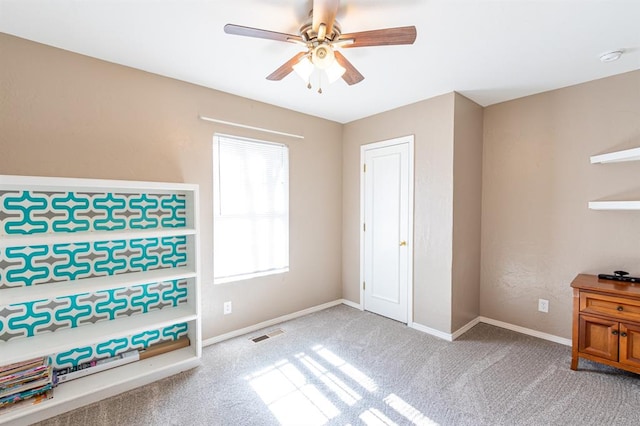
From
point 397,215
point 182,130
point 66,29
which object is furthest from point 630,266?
point 66,29

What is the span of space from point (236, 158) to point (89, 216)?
1.33 m

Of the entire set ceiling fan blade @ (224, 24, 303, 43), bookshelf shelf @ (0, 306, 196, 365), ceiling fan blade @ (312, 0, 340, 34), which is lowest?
bookshelf shelf @ (0, 306, 196, 365)

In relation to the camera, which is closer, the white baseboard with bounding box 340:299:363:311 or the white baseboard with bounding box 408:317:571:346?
the white baseboard with bounding box 408:317:571:346

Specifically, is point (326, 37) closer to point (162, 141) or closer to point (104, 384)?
point (162, 141)

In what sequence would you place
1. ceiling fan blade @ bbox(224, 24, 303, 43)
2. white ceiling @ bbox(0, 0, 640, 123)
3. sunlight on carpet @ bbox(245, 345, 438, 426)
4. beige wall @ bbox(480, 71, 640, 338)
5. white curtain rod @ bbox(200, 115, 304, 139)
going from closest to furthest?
ceiling fan blade @ bbox(224, 24, 303, 43) → white ceiling @ bbox(0, 0, 640, 123) → sunlight on carpet @ bbox(245, 345, 438, 426) → beige wall @ bbox(480, 71, 640, 338) → white curtain rod @ bbox(200, 115, 304, 139)

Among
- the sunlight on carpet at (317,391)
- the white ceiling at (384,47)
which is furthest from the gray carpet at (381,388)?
the white ceiling at (384,47)

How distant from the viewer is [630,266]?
2.50 meters

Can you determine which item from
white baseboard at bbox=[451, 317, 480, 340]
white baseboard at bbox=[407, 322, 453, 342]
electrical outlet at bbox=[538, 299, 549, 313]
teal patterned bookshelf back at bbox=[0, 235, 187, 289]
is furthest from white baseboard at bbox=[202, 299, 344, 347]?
electrical outlet at bbox=[538, 299, 549, 313]

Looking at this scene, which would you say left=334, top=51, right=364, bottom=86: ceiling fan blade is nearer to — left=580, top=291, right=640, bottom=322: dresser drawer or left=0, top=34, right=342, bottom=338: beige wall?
left=0, top=34, right=342, bottom=338: beige wall

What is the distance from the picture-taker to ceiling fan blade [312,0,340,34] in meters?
1.43

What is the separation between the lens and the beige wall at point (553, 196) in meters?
2.53

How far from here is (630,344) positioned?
2.14 metres

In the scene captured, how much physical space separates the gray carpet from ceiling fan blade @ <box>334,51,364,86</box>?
2.23m

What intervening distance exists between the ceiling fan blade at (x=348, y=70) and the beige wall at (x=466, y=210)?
141 cm
